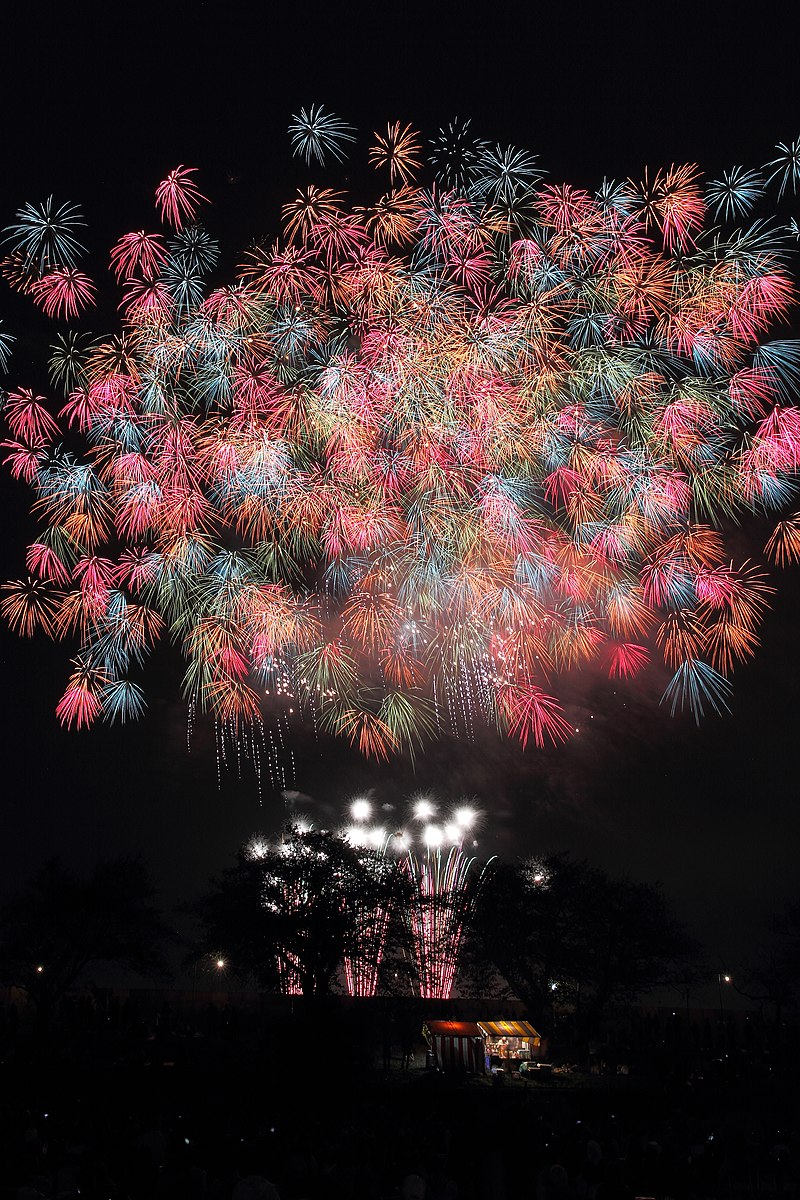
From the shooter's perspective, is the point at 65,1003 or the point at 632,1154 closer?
the point at 632,1154

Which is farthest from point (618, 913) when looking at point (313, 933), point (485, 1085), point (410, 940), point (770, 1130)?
point (770, 1130)

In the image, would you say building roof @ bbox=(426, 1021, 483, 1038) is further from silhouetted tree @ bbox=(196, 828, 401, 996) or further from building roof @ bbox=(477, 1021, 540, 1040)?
silhouetted tree @ bbox=(196, 828, 401, 996)

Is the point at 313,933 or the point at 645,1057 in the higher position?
the point at 313,933

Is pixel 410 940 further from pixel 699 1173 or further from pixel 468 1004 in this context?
pixel 699 1173

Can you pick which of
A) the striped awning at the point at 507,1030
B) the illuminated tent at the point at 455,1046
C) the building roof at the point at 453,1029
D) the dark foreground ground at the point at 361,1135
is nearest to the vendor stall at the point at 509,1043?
the striped awning at the point at 507,1030

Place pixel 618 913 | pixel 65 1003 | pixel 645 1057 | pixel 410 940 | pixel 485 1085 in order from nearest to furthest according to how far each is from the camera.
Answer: pixel 485 1085
pixel 645 1057
pixel 65 1003
pixel 410 940
pixel 618 913

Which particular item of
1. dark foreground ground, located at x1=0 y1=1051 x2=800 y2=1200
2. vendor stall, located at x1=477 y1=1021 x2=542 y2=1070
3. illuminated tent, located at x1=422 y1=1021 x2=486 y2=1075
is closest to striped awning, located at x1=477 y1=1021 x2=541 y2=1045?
vendor stall, located at x1=477 y1=1021 x2=542 y2=1070

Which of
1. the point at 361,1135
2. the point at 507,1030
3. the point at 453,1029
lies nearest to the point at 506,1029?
the point at 507,1030
